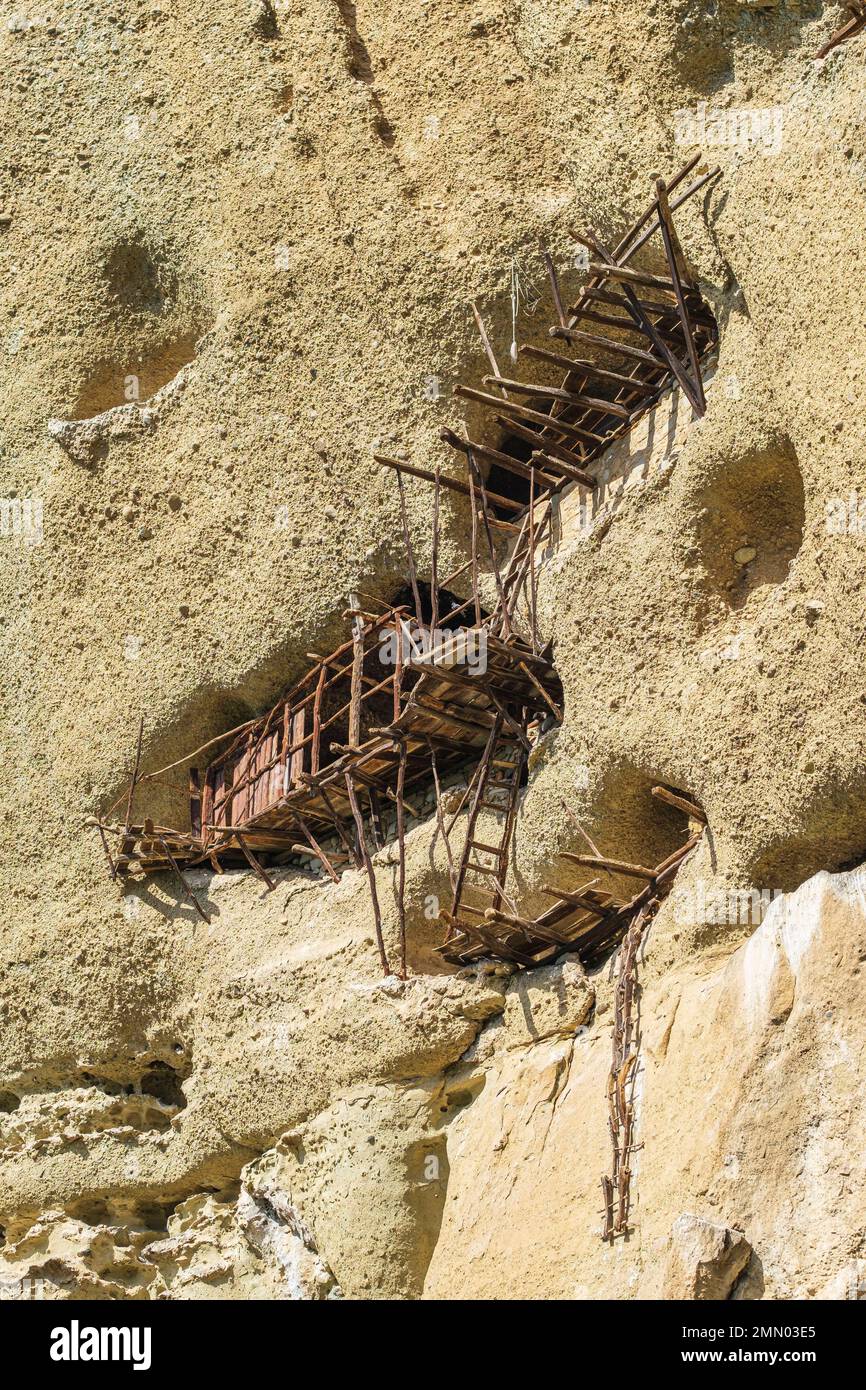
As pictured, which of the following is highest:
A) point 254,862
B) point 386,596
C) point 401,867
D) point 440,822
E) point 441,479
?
point 441,479

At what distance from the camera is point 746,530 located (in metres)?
6.10

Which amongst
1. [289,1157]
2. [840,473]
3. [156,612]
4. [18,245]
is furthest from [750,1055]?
[18,245]

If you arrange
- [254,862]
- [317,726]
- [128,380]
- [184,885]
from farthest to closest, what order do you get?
[128,380]
[184,885]
[254,862]
[317,726]

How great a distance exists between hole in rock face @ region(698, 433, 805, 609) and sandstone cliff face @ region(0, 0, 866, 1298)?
2 centimetres

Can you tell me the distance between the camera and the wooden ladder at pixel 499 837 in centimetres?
655

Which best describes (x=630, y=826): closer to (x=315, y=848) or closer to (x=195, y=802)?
(x=315, y=848)

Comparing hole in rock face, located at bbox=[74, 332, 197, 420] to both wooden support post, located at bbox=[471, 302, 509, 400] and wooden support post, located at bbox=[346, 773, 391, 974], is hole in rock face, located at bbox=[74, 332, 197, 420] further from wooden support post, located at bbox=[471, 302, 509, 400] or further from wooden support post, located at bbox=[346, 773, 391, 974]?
wooden support post, located at bbox=[346, 773, 391, 974]

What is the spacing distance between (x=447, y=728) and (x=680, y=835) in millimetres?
1072

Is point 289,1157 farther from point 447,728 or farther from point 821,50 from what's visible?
point 821,50

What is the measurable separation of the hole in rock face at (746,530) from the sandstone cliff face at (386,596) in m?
0.02

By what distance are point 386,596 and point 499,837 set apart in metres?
1.33

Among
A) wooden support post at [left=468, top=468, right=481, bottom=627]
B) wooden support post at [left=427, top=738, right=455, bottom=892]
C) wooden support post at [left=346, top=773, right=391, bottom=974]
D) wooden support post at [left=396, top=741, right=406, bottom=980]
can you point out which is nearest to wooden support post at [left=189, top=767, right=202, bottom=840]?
wooden support post at [left=346, top=773, right=391, bottom=974]

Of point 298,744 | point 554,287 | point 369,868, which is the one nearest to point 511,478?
point 554,287

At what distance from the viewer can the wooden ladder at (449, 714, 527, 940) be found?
6555 millimetres
